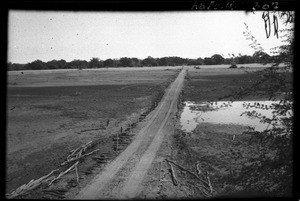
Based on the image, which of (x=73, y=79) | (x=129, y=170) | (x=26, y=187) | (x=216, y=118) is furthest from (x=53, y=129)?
(x=73, y=79)

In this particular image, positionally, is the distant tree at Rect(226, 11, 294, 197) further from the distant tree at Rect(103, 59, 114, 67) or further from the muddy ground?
the distant tree at Rect(103, 59, 114, 67)

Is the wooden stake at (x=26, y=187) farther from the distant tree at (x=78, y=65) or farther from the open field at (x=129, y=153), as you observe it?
the distant tree at (x=78, y=65)

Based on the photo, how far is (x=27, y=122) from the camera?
1855 cm

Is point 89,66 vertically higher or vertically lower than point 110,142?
higher

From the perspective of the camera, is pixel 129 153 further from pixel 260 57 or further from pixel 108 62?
pixel 108 62

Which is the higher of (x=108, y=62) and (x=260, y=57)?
(x=108, y=62)

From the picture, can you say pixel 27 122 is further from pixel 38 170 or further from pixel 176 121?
pixel 176 121

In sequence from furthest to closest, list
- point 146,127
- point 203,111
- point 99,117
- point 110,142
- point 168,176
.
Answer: point 203,111, point 99,117, point 146,127, point 110,142, point 168,176

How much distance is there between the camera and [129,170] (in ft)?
31.4

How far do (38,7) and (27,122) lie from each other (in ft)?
63.0

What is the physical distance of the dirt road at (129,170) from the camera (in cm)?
779

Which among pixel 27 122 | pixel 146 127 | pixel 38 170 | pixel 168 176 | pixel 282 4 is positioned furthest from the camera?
pixel 27 122

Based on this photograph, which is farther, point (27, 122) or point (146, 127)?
point (27, 122)

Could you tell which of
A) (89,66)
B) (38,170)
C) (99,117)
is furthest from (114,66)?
(38,170)
